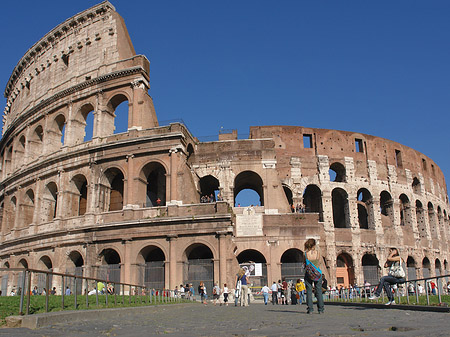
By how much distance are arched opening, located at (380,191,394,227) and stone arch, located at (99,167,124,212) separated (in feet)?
60.4

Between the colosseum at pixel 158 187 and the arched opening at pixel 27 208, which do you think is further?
the arched opening at pixel 27 208

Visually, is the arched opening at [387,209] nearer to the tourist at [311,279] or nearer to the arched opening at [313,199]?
the arched opening at [313,199]

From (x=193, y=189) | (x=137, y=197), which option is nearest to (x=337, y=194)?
(x=193, y=189)

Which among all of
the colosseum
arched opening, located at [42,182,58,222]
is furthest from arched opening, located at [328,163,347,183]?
arched opening, located at [42,182,58,222]

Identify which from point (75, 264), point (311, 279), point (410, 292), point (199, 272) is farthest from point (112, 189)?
point (311, 279)

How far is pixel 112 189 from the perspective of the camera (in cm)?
2545

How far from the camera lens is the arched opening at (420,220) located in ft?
110

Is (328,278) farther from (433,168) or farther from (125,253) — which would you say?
(433,168)

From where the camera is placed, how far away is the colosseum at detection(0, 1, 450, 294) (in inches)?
872

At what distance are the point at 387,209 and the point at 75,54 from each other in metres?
24.2

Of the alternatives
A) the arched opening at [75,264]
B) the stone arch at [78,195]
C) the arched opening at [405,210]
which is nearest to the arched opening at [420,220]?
the arched opening at [405,210]

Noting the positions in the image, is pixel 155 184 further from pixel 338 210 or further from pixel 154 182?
pixel 338 210

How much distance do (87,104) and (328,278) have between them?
58.5 feet

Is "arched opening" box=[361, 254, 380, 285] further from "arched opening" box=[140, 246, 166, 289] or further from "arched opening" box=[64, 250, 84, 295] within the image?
"arched opening" box=[64, 250, 84, 295]
